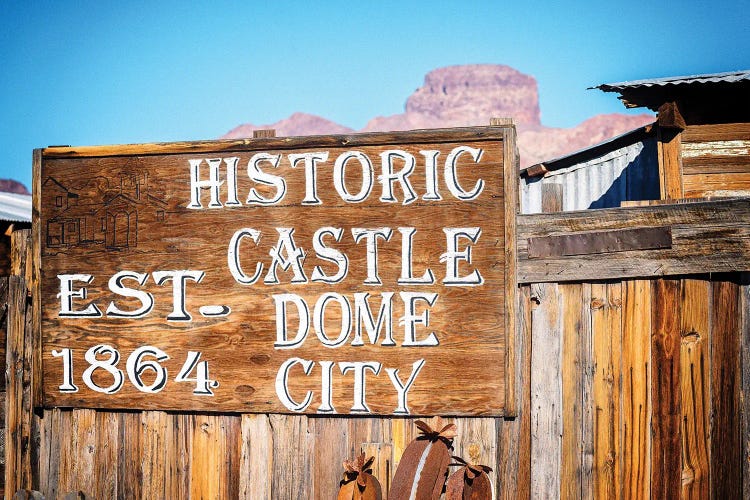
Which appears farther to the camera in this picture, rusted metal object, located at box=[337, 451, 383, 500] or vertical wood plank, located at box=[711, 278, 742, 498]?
rusted metal object, located at box=[337, 451, 383, 500]

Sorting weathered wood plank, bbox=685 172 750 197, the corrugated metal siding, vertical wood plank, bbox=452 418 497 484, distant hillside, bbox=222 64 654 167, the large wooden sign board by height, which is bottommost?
vertical wood plank, bbox=452 418 497 484

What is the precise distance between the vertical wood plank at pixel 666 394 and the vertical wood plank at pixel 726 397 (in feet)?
0.61

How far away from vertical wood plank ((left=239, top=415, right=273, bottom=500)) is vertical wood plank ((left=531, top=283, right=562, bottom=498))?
158 centimetres

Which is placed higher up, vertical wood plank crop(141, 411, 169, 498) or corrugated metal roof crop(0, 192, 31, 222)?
corrugated metal roof crop(0, 192, 31, 222)

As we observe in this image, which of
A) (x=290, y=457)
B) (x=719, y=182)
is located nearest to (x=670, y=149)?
(x=719, y=182)

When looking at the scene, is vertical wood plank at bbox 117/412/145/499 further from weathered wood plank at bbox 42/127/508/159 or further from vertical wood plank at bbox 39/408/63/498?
weathered wood plank at bbox 42/127/508/159

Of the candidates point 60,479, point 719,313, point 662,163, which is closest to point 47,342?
point 60,479

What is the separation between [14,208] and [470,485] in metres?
12.2

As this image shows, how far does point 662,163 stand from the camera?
851 centimetres

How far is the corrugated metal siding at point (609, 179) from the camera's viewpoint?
1064cm

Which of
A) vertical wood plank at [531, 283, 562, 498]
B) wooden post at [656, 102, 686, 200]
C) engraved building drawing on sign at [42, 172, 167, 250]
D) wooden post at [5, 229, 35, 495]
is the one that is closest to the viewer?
vertical wood plank at [531, 283, 562, 498]

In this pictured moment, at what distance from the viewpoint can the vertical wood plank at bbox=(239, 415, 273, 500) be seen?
4.11m

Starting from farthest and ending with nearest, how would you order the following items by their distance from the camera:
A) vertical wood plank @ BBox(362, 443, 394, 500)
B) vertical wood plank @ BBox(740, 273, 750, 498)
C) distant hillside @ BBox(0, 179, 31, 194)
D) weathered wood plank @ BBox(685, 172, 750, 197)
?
1. distant hillside @ BBox(0, 179, 31, 194)
2. weathered wood plank @ BBox(685, 172, 750, 197)
3. vertical wood plank @ BBox(362, 443, 394, 500)
4. vertical wood plank @ BBox(740, 273, 750, 498)

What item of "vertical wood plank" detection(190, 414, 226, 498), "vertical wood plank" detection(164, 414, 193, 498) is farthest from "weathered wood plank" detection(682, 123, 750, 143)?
"vertical wood plank" detection(164, 414, 193, 498)
